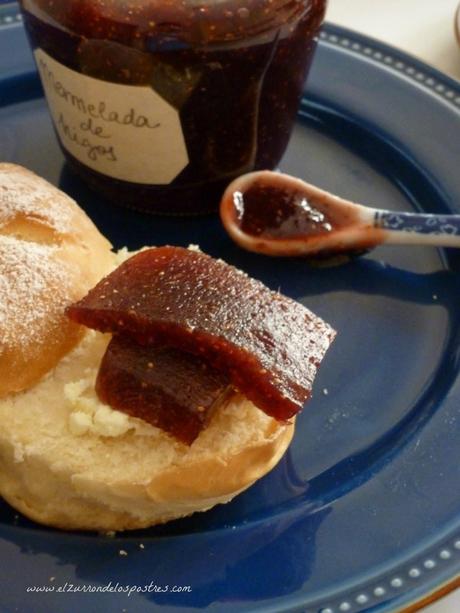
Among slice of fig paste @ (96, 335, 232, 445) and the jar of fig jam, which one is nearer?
slice of fig paste @ (96, 335, 232, 445)

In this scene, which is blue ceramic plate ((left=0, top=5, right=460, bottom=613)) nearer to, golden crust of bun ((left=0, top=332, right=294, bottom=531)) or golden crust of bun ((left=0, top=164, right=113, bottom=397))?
golden crust of bun ((left=0, top=332, right=294, bottom=531))

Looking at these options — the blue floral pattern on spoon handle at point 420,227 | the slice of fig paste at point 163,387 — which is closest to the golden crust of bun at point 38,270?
the slice of fig paste at point 163,387

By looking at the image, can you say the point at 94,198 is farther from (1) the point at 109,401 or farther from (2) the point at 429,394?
(2) the point at 429,394

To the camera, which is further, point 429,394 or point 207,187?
point 207,187

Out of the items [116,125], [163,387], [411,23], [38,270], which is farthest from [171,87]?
[411,23]

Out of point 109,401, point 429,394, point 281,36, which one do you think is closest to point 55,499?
point 109,401

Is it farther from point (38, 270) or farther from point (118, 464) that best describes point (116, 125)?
point (118, 464)

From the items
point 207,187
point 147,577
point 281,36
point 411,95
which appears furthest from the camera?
point 411,95

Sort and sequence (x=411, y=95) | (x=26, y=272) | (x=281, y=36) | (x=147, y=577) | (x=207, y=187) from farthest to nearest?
1. (x=411, y=95)
2. (x=207, y=187)
3. (x=281, y=36)
4. (x=26, y=272)
5. (x=147, y=577)

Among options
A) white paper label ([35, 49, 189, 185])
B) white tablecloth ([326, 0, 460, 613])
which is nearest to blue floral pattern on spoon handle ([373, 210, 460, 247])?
white paper label ([35, 49, 189, 185])
